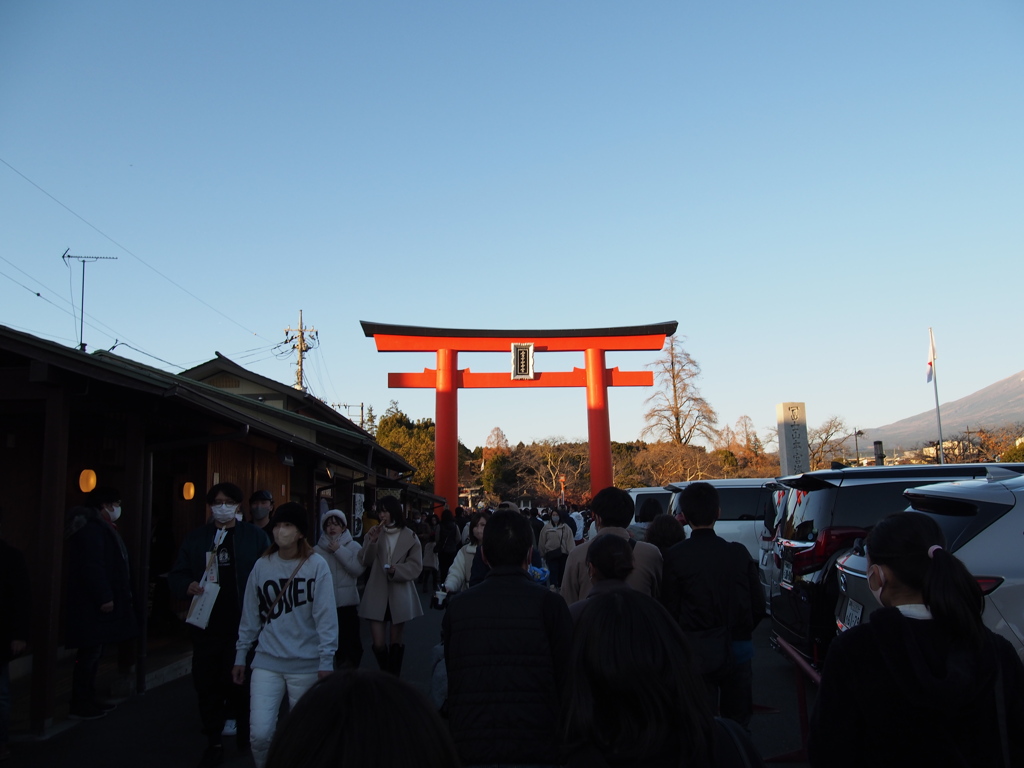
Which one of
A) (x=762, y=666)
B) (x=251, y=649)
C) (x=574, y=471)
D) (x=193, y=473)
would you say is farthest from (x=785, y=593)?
(x=574, y=471)

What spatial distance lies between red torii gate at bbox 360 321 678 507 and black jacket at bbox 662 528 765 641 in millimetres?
22984

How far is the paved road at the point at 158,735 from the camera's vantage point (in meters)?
5.43

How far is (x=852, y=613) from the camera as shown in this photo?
4059 mm

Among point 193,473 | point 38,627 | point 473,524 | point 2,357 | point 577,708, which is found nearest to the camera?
point 577,708

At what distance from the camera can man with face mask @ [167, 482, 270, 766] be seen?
17.6 feet

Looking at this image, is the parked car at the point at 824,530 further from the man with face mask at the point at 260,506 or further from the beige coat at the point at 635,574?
the man with face mask at the point at 260,506

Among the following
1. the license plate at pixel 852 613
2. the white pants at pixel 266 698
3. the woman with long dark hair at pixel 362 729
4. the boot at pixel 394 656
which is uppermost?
the woman with long dark hair at pixel 362 729

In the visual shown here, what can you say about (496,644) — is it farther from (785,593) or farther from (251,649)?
(785,593)

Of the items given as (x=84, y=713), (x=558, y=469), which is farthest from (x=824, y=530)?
(x=558, y=469)

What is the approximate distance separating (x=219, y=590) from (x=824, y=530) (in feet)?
15.6

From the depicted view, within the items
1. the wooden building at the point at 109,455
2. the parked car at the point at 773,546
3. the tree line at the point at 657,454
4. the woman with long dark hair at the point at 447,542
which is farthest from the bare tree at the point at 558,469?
the parked car at the point at 773,546

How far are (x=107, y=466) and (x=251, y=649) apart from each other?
669 cm

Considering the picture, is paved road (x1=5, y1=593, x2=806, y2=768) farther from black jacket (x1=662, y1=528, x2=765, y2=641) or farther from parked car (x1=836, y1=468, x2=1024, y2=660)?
parked car (x1=836, y1=468, x2=1024, y2=660)

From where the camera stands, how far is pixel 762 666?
7.98 meters
